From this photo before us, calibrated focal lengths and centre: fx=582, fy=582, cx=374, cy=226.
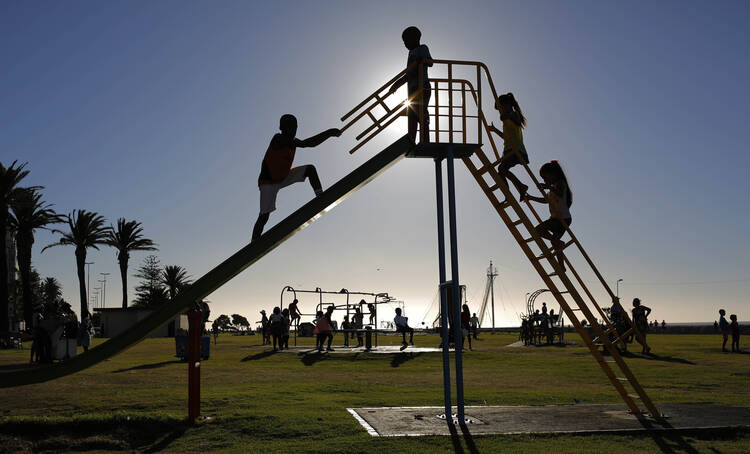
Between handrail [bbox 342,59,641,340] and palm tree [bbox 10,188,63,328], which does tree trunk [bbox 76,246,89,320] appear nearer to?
palm tree [bbox 10,188,63,328]

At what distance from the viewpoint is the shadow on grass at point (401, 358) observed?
2164 centimetres

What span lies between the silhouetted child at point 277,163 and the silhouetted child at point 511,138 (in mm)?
3203

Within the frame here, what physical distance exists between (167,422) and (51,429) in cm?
167

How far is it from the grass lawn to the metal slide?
1740 mm

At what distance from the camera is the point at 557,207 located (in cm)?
972

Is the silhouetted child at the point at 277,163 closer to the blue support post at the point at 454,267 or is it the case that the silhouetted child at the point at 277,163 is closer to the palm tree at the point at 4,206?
the blue support post at the point at 454,267

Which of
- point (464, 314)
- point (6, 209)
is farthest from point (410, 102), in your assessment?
point (6, 209)

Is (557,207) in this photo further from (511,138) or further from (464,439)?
(464,439)

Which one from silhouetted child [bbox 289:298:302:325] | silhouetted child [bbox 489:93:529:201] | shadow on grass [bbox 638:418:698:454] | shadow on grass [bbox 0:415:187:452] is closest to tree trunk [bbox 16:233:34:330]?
silhouetted child [bbox 289:298:302:325]

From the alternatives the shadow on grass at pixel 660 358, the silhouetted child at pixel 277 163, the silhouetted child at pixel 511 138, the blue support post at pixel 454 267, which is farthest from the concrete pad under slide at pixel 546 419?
the shadow on grass at pixel 660 358

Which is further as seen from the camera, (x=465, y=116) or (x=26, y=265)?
(x=26, y=265)

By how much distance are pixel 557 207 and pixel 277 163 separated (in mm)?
4697

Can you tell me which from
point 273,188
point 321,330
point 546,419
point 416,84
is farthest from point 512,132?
point 321,330

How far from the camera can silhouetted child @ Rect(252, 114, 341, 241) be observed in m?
8.27
